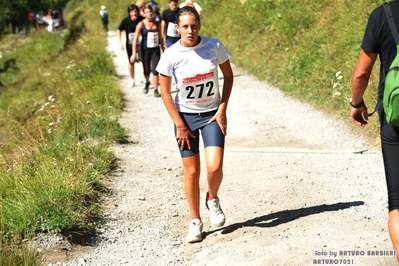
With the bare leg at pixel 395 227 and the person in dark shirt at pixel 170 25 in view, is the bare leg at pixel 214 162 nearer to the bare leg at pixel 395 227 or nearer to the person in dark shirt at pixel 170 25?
the bare leg at pixel 395 227

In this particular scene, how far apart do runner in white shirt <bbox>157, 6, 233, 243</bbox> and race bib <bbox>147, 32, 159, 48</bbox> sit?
7527mm

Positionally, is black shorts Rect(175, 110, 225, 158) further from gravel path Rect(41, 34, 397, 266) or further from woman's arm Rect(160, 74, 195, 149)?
gravel path Rect(41, 34, 397, 266)

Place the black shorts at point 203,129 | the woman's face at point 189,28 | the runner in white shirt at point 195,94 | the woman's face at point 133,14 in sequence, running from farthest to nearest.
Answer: the woman's face at point 133,14
the black shorts at point 203,129
the runner in white shirt at point 195,94
the woman's face at point 189,28

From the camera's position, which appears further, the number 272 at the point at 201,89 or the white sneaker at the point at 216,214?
the white sneaker at the point at 216,214

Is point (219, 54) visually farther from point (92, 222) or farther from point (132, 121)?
point (132, 121)

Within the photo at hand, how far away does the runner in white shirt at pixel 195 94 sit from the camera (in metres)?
5.27

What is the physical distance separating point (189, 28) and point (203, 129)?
84 cm

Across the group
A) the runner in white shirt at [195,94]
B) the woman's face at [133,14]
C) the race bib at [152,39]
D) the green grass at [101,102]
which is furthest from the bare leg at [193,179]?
the woman's face at [133,14]

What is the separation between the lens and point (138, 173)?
798cm

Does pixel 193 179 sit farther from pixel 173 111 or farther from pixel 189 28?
pixel 189 28

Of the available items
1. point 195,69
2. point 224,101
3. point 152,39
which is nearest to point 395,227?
point 224,101

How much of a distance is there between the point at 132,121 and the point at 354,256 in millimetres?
6920

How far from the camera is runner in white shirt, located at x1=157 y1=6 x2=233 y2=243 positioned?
207 inches

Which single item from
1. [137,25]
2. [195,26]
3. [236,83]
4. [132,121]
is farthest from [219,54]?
[236,83]
